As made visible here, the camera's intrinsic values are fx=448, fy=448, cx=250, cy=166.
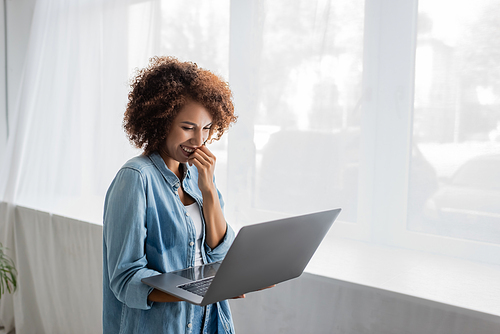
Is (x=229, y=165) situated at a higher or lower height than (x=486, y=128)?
lower

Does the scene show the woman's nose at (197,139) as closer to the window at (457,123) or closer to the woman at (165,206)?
the woman at (165,206)

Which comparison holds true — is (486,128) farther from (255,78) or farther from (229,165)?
(229,165)

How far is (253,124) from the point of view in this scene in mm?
1774

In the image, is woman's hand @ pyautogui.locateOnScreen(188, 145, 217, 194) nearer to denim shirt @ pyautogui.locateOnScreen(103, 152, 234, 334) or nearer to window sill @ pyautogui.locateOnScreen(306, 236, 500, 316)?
denim shirt @ pyautogui.locateOnScreen(103, 152, 234, 334)

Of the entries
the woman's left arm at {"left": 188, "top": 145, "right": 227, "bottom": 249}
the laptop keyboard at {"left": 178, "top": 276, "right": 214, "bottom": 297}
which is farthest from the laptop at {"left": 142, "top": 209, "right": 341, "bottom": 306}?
the woman's left arm at {"left": 188, "top": 145, "right": 227, "bottom": 249}

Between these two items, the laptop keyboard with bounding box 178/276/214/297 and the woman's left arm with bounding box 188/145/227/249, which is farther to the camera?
the woman's left arm with bounding box 188/145/227/249

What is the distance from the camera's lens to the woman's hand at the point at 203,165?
1119mm

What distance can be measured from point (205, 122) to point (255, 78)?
0.68 m

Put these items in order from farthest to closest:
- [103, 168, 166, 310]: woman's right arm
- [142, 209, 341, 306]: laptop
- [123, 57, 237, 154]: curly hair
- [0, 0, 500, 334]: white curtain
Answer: [0, 0, 500, 334]: white curtain → [123, 57, 237, 154]: curly hair → [103, 168, 166, 310]: woman's right arm → [142, 209, 341, 306]: laptop

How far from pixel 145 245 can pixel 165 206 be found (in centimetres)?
10

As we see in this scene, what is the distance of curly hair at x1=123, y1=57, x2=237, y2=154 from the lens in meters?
1.09

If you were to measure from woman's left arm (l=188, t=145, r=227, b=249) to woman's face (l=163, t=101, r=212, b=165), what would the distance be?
0.07 feet

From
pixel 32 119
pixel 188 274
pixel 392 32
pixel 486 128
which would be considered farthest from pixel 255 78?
pixel 32 119

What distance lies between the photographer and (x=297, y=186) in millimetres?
1680
